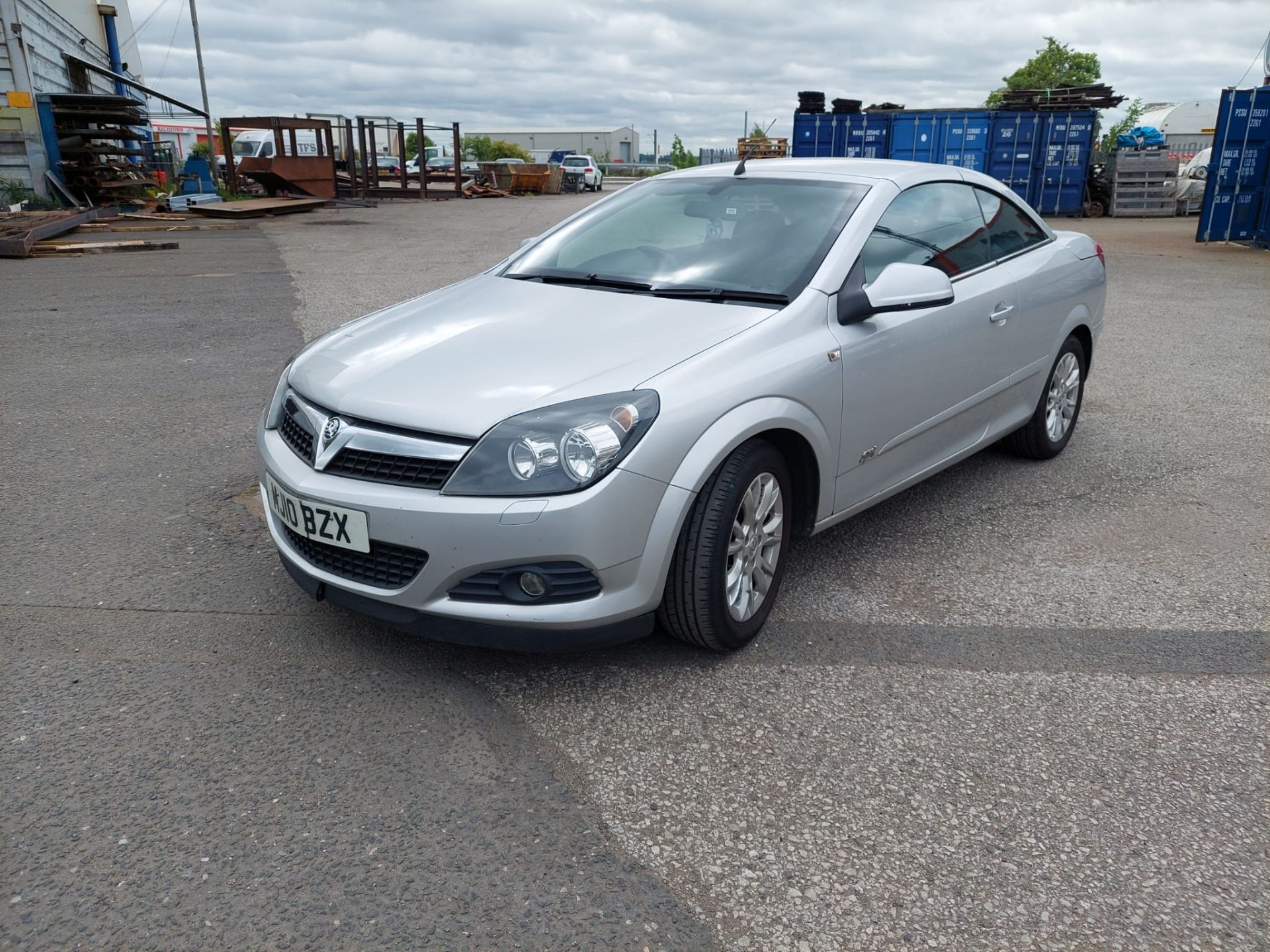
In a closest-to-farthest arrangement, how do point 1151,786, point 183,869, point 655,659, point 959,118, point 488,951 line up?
point 488,951
point 183,869
point 1151,786
point 655,659
point 959,118

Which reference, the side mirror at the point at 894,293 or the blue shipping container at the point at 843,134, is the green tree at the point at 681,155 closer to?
the blue shipping container at the point at 843,134

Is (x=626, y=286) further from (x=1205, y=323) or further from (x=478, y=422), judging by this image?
(x=1205, y=323)

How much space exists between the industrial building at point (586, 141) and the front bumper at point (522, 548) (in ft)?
322

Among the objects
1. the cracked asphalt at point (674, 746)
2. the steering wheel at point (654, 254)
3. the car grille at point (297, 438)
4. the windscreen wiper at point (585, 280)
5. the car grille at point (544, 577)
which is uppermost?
the steering wheel at point (654, 254)

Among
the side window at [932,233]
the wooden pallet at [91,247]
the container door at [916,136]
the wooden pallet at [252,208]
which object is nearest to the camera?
the side window at [932,233]

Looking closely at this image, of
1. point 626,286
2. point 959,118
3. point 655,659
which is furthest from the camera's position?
point 959,118

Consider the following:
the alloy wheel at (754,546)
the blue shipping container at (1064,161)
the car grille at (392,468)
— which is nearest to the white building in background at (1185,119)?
the blue shipping container at (1064,161)

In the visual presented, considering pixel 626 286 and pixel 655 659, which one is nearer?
pixel 655 659

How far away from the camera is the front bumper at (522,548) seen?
8.77ft

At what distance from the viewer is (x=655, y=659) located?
3182 millimetres

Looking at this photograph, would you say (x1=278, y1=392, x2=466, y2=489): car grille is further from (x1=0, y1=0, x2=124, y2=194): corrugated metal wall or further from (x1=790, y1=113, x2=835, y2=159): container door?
(x1=790, y1=113, x2=835, y2=159): container door

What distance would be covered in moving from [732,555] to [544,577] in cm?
66

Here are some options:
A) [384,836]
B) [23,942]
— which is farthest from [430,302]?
[23,942]

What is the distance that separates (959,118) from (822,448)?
22712 millimetres
